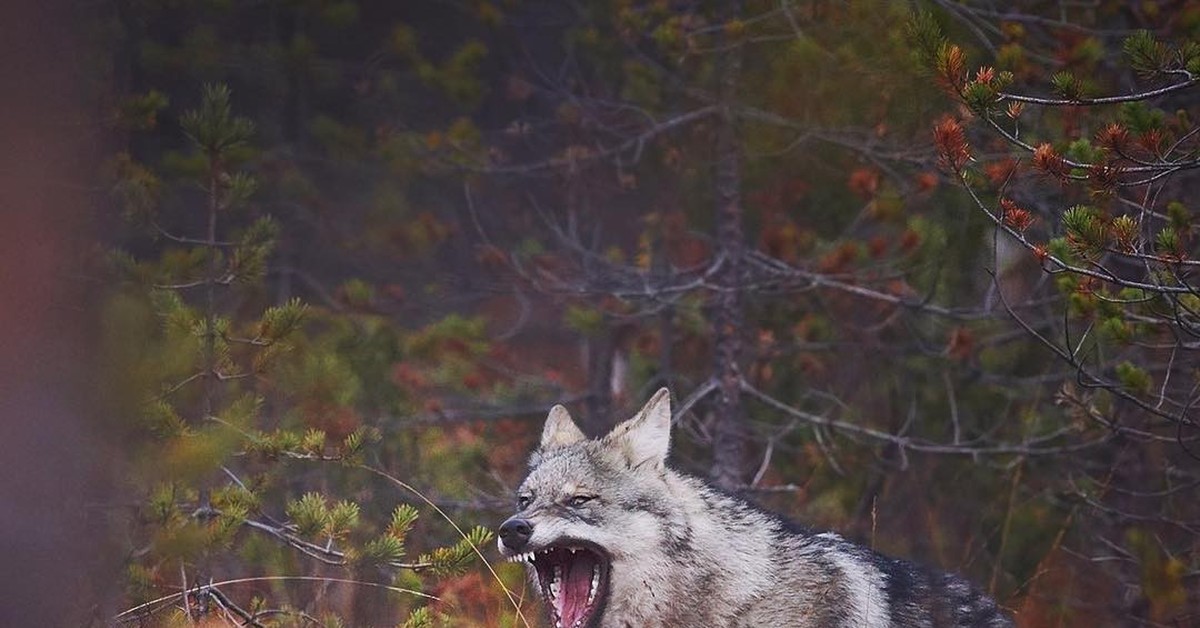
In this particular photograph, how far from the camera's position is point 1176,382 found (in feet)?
28.7

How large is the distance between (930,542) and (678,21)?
455cm

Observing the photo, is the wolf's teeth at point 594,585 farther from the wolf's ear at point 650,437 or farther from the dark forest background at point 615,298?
the dark forest background at point 615,298

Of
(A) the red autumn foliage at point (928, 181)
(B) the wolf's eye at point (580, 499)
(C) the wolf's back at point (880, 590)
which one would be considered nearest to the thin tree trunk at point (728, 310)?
(A) the red autumn foliage at point (928, 181)

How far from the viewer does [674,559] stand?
536 centimetres

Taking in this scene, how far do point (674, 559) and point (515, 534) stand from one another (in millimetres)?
691

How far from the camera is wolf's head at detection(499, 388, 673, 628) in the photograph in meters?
5.27

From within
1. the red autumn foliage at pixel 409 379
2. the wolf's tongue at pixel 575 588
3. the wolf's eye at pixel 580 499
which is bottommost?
the red autumn foliage at pixel 409 379

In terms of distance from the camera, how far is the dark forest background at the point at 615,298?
583cm

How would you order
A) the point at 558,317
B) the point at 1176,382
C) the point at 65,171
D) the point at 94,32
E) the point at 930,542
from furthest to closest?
the point at 558,317, the point at 930,542, the point at 1176,382, the point at 94,32, the point at 65,171

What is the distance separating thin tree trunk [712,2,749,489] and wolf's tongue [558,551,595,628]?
338 cm

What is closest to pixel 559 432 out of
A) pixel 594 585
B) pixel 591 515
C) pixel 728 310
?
pixel 591 515

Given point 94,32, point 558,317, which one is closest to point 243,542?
point 94,32

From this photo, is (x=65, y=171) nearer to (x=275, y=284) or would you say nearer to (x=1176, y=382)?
(x=1176, y=382)

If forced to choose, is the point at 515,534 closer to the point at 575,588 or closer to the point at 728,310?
the point at 575,588
